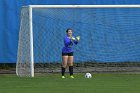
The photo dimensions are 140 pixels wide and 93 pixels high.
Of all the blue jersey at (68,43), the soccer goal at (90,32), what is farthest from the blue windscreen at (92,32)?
the blue jersey at (68,43)

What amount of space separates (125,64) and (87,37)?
218 centimetres

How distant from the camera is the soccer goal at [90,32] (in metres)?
24.7

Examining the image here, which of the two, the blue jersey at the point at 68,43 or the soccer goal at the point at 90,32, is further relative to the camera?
the soccer goal at the point at 90,32

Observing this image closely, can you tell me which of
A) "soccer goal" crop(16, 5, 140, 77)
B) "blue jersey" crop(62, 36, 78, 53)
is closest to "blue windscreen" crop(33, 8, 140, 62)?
"soccer goal" crop(16, 5, 140, 77)

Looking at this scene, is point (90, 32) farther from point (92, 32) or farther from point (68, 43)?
point (68, 43)

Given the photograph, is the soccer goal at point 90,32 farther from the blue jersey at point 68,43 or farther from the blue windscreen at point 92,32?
the blue jersey at point 68,43

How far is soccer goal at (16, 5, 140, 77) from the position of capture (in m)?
24.7

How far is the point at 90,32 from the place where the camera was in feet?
82.6

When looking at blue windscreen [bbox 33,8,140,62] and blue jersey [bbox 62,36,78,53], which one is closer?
blue jersey [bbox 62,36,78,53]

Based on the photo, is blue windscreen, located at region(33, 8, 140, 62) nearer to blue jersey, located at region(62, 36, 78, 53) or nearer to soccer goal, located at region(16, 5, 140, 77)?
soccer goal, located at region(16, 5, 140, 77)

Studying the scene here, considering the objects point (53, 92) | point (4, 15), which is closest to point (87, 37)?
point (4, 15)

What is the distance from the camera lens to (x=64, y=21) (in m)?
25.1

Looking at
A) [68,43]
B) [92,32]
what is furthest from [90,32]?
[68,43]

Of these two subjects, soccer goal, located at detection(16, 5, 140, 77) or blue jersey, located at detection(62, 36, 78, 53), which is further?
soccer goal, located at detection(16, 5, 140, 77)
